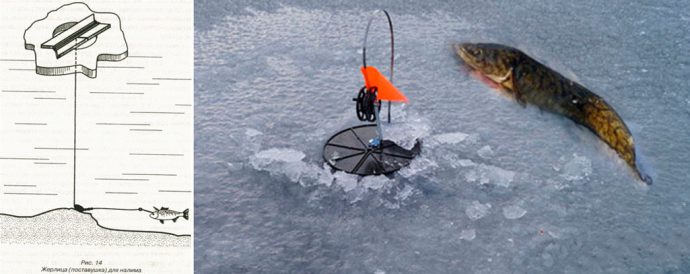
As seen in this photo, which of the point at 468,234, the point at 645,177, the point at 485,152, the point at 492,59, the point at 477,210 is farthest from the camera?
the point at 492,59

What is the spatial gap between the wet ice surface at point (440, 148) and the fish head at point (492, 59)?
2.6 inches

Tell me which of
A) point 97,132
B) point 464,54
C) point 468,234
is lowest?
point 468,234

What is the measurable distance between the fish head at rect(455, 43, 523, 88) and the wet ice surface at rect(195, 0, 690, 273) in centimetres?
7

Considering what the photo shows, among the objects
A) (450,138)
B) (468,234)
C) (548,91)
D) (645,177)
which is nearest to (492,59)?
(548,91)

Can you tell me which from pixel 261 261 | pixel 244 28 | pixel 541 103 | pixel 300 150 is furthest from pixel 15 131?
pixel 541 103

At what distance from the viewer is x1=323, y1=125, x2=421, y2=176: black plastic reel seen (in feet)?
9.55

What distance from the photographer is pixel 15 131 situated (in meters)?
2.35

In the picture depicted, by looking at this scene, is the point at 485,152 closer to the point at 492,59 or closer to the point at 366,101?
the point at 366,101

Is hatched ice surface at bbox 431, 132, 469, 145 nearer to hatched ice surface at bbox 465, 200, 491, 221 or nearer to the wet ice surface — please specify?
the wet ice surface

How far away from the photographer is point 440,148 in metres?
3.01

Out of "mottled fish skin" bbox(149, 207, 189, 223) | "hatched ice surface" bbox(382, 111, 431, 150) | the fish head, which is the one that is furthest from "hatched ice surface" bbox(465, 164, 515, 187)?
"mottled fish skin" bbox(149, 207, 189, 223)

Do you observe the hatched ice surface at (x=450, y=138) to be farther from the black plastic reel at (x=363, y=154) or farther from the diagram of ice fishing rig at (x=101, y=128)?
the diagram of ice fishing rig at (x=101, y=128)

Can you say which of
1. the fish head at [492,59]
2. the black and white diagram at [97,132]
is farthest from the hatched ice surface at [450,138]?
the black and white diagram at [97,132]

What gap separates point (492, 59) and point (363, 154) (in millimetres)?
768
